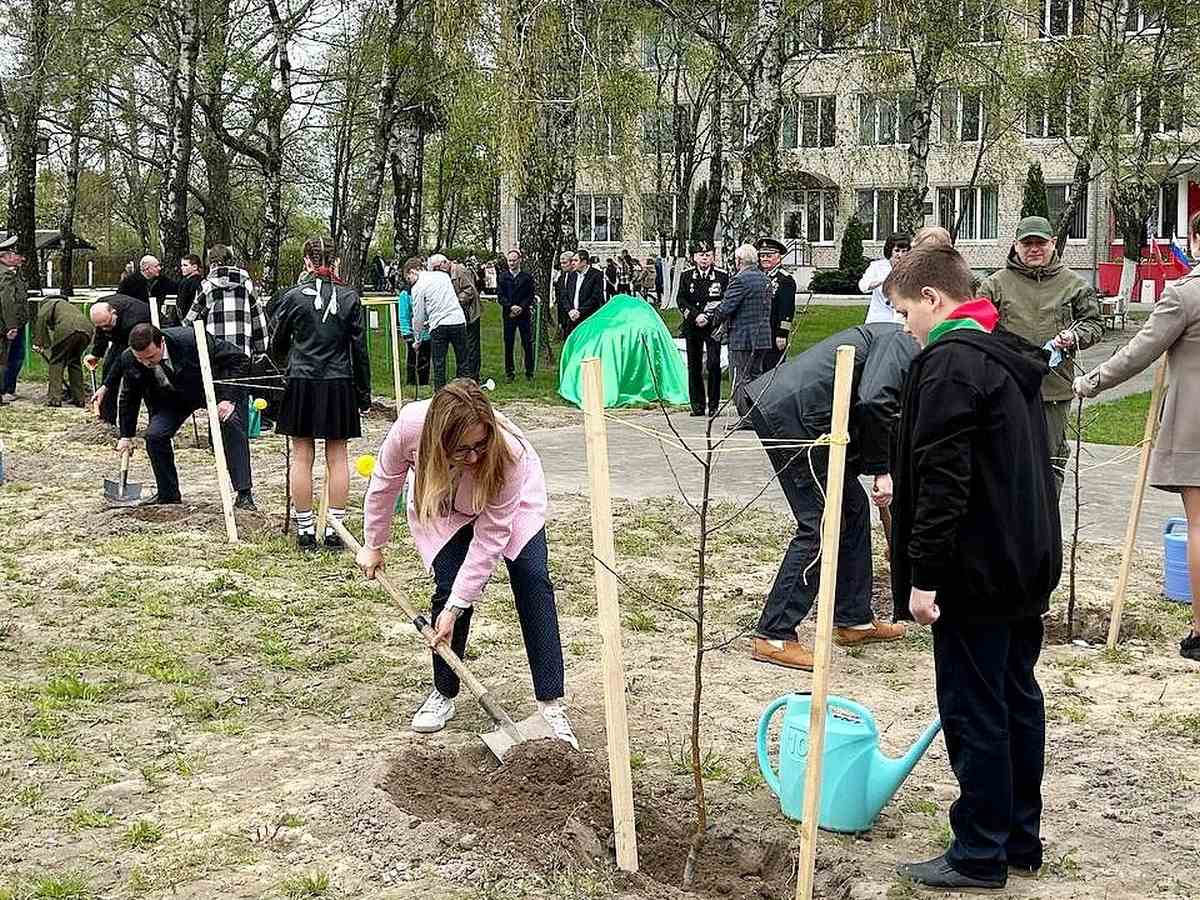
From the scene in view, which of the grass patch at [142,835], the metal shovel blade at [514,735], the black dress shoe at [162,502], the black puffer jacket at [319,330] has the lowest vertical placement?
the grass patch at [142,835]

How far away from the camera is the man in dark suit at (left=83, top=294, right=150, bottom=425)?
10.2m

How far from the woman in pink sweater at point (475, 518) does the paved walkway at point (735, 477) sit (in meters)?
3.42

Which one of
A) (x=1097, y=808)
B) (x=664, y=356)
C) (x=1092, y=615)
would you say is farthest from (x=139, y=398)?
(x=664, y=356)

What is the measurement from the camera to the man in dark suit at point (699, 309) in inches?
612

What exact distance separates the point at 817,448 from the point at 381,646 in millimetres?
2275

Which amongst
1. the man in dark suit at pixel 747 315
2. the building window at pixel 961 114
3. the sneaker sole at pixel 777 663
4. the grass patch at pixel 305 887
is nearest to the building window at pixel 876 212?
the building window at pixel 961 114

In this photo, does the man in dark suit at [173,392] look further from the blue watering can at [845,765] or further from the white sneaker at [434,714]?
the blue watering can at [845,765]

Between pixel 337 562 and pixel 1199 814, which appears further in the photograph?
pixel 337 562

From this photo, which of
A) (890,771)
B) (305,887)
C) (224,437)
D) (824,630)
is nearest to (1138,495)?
(890,771)

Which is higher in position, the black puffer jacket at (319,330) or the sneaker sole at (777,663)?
the black puffer jacket at (319,330)

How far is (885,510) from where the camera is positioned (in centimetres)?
774

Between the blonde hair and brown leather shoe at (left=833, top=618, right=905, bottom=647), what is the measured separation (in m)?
2.36

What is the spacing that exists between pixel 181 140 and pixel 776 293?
1443cm

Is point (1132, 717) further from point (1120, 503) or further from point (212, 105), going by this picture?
point (212, 105)
